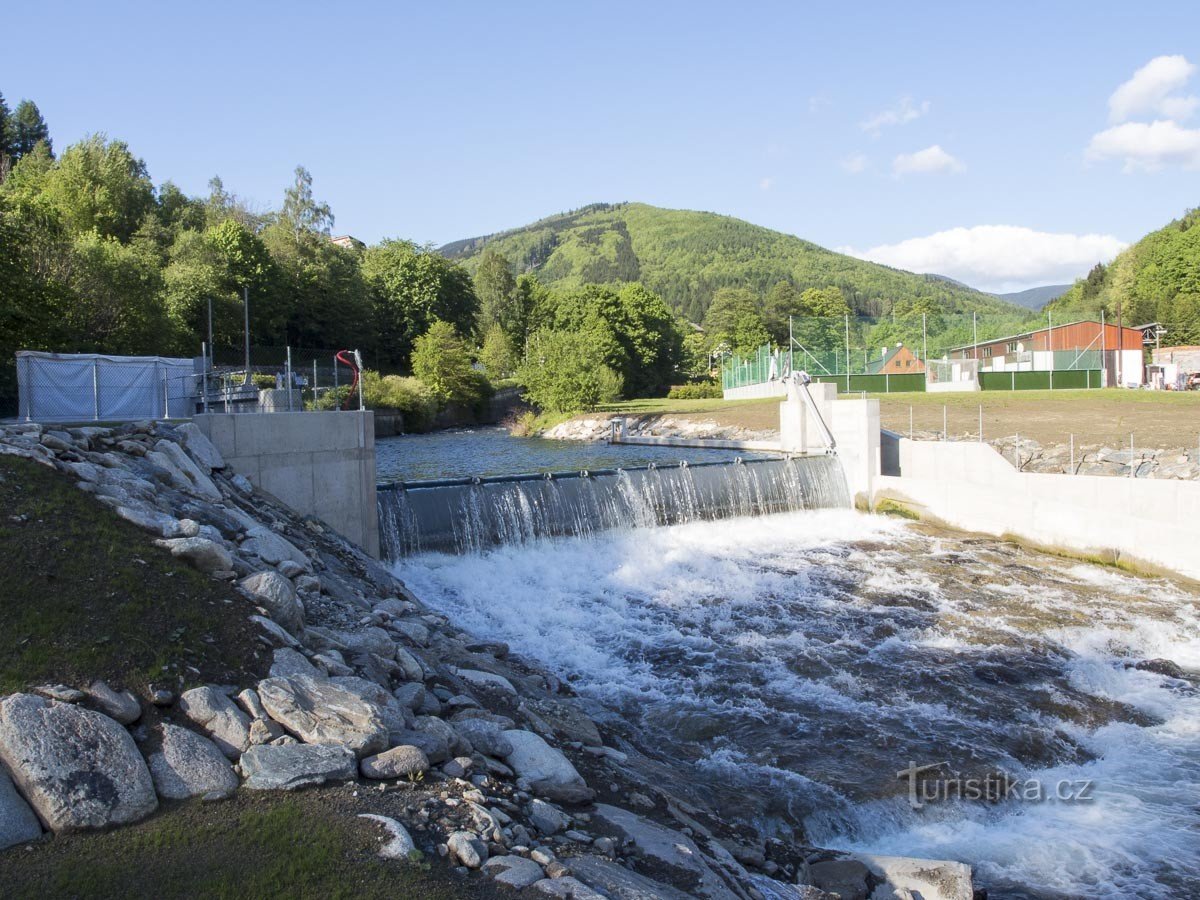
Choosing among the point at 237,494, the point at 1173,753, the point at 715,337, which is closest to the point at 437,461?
the point at 237,494

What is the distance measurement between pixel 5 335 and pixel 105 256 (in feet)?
49.6

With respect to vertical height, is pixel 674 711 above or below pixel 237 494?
below

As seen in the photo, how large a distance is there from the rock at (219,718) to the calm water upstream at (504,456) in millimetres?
22329

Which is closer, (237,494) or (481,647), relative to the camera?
(481,647)

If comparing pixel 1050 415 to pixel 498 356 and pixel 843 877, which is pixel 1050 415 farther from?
pixel 498 356

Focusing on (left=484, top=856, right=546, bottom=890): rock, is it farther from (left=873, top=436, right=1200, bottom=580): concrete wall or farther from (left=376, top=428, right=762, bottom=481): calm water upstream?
(left=376, top=428, right=762, bottom=481): calm water upstream

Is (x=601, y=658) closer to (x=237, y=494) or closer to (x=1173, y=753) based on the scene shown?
(x=237, y=494)

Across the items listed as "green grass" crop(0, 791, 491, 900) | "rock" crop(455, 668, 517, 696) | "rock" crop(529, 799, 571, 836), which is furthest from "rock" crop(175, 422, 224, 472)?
"rock" crop(529, 799, 571, 836)

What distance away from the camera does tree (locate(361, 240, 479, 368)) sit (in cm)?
8031

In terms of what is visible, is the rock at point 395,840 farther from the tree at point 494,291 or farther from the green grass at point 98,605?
the tree at point 494,291

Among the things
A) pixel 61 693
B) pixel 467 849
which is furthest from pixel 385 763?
pixel 61 693

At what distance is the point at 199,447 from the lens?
12477mm

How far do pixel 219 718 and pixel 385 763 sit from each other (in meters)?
1.11

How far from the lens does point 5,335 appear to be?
21.2 m
